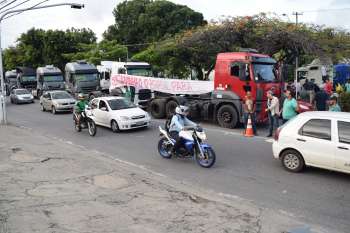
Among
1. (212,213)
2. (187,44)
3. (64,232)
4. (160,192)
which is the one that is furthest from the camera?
(187,44)

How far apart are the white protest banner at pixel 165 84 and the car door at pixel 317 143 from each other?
8758mm

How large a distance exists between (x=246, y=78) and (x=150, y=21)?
44212 millimetres

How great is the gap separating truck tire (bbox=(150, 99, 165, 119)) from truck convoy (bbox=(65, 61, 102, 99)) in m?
11.2

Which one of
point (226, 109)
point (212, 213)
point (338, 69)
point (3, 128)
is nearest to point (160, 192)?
point (212, 213)

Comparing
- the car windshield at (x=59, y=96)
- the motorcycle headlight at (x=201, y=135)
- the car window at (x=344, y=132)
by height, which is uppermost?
the car windshield at (x=59, y=96)

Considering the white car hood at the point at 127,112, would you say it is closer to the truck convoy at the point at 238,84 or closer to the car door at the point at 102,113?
the car door at the point at 102,113

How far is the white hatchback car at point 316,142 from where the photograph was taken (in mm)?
8117

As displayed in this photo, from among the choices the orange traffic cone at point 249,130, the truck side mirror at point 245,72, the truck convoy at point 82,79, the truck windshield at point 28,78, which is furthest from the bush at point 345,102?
the truck windshield at point 28,78

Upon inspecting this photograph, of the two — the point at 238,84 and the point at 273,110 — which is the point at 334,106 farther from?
the point at 238,84

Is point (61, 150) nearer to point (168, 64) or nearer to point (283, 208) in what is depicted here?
point (283, 208)

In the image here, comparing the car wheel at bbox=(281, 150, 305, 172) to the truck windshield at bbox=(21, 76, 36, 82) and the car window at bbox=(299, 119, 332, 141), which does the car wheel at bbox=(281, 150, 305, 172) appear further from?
the truck windshield at bbox=(21, 76, 36, 82)

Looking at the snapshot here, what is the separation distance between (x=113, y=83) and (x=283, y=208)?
59.7ft

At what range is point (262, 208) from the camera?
6.80m

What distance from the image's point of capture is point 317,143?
842 cm
